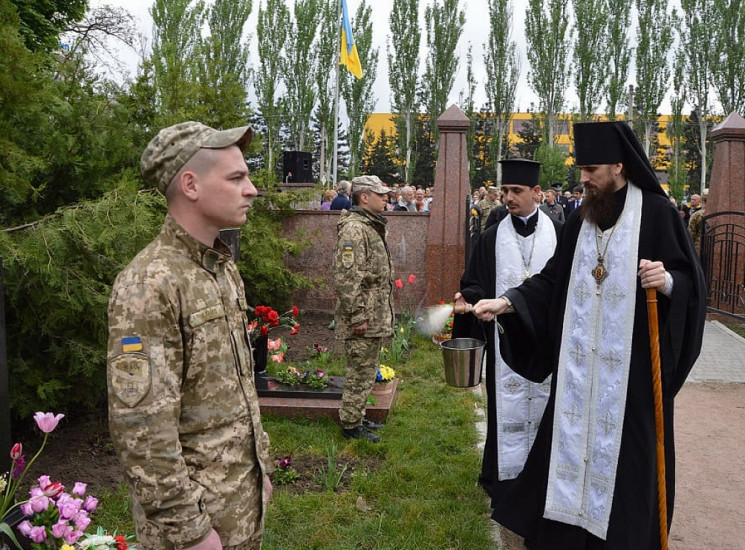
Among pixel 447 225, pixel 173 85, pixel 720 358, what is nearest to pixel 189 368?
pixel 173 85

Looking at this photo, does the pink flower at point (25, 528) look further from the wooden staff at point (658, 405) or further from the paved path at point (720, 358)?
the paved path at point (720, 358)

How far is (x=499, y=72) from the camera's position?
40656 millimetres

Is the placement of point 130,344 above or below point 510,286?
above

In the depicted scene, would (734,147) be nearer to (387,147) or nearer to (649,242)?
(649,242)

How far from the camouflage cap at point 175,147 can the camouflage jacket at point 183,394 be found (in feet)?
→ 0.49

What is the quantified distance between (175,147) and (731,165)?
11491 mm

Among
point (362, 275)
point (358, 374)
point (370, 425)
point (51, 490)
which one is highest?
point (362, 275)

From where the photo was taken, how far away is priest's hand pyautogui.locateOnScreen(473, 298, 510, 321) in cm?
369

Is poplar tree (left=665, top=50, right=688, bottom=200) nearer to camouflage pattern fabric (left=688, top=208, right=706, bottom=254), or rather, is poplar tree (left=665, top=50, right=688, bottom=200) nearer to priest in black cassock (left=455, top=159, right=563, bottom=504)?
camouflage pattern fabric (left=688, top=208, right=706, bottom=254)

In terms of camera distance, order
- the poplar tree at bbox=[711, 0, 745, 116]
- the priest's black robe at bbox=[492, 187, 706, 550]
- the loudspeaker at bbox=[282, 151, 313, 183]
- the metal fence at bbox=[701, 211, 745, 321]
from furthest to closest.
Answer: the poplar tree at bbox=[711, 0, 745, 116], the loudspeaker at bbox=[282, 151, 313, 183], the metal fence at bbox=[701, 211, 745, 321], the priest's black robe at bbox=[492, 187, 706, 550]

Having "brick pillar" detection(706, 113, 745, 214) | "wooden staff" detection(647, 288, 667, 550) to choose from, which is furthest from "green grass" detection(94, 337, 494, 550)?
"brick pillar" detection(706, 113, 745, 214)

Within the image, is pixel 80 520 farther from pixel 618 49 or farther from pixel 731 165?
pixel 618 49

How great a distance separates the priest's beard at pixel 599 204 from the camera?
3535mm

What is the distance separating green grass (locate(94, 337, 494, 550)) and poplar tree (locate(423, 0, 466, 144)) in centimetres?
3475
